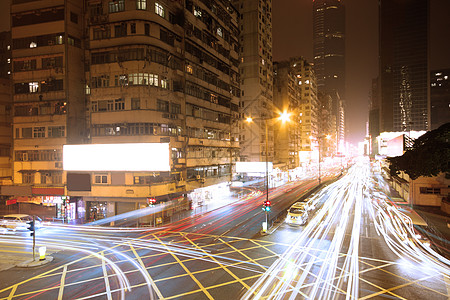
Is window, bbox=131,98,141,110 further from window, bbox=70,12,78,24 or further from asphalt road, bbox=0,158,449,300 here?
window, bbox=70,12,78,24

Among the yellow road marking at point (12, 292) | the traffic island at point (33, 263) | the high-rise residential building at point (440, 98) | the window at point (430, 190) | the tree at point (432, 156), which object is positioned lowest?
the traffic island at point (33, 263)

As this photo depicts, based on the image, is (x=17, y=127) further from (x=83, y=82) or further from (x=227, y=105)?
(x=227, y=105)

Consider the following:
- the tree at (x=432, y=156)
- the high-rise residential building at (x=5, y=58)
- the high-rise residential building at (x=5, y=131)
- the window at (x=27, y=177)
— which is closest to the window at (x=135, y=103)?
the window at (x=27, y=177)

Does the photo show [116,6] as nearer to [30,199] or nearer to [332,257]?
[30,199]

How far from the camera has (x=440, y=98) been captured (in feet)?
593

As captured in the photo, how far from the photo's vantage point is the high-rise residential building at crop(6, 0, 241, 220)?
111 ft

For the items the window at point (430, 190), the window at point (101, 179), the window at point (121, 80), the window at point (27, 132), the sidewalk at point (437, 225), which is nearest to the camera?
the sidewalk at point (437, 225)

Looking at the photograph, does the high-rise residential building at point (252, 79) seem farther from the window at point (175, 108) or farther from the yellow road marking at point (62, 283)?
the yellow road marking at point (62, 283)

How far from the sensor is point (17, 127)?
37500 millimetres

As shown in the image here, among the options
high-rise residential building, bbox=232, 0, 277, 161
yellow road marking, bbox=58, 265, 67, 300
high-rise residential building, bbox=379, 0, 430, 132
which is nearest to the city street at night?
yellow road marking, bbox=58, 265, 67, 300

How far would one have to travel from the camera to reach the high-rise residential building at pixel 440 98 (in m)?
178

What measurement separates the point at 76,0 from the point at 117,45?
33.4 ft

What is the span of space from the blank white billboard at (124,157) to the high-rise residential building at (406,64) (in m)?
179

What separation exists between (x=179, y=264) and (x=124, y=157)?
58.6 ft
